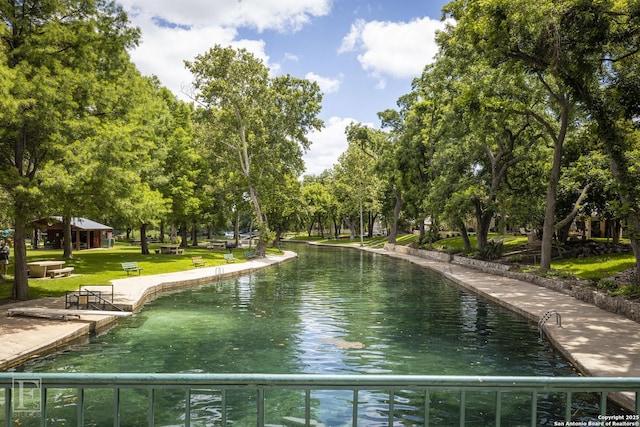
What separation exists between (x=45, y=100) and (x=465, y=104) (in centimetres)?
1961

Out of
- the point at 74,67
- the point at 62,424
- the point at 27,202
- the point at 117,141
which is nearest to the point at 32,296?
the point at 27,202

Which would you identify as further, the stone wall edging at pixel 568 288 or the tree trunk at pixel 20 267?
the tree trunk at pixel 20 267

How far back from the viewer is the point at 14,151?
16984 millimetres

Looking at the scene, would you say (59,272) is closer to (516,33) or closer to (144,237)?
(144,237)

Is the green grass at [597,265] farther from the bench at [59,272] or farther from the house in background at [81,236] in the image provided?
the house in background at [81,236]

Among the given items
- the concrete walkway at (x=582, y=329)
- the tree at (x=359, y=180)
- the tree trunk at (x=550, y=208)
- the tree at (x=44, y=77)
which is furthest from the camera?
the tree at (x=359, y=180)

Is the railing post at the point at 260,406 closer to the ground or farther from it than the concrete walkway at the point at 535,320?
farther from it

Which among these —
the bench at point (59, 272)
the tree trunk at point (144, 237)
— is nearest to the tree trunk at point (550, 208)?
the bench at point (59, 272)

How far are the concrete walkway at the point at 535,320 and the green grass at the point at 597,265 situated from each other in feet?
13.3

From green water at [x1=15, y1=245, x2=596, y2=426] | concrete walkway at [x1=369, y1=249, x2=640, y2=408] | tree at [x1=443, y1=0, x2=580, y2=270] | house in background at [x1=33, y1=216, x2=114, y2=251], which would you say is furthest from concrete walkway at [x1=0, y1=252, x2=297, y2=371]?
house in background at [x1=33, y1=216, x2=114, y2=251]

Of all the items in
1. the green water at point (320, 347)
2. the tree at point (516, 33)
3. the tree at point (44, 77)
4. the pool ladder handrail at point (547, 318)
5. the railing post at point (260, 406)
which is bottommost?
the green water at point (320, 347)

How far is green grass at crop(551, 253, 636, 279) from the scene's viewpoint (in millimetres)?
24250

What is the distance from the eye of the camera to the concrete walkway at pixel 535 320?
1027 centimetres

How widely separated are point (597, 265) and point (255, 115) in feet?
94.7
